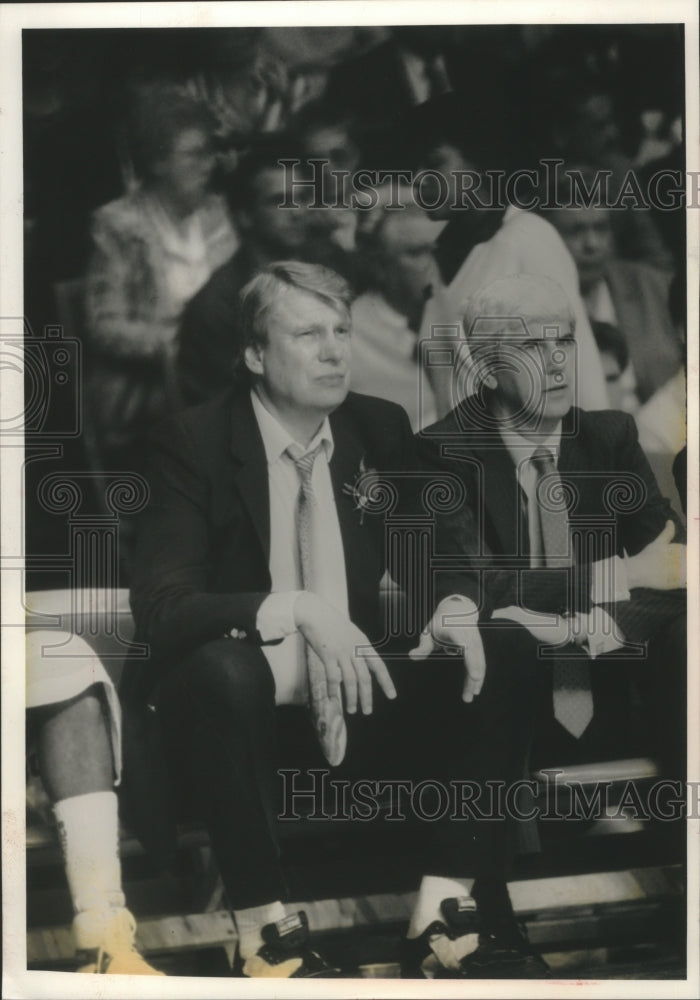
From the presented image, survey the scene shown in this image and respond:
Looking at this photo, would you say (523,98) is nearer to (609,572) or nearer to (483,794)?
(609,572)

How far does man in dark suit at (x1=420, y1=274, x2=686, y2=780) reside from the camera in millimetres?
2871

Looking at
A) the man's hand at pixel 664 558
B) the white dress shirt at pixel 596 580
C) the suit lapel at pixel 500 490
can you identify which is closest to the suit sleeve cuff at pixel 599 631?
the white dress shirt at pixel 596 580

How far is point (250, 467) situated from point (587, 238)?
1082 millimetres

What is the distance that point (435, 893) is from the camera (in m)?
2.88

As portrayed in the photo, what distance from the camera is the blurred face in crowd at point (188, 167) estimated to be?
9.43 ft

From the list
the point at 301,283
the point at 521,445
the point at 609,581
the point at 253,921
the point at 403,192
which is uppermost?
the point at 403,192

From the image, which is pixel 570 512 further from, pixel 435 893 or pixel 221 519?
pixel 435 893

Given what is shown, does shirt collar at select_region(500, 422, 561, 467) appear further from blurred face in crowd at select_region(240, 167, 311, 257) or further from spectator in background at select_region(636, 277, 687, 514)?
blurred face in crowd at select_region(240, 167, 311, 257)

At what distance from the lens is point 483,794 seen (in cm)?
288

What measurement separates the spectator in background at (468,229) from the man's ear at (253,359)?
1.47 feet

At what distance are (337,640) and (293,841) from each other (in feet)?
1.81

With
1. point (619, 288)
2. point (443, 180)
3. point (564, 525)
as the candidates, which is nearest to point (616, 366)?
point (619, 288)

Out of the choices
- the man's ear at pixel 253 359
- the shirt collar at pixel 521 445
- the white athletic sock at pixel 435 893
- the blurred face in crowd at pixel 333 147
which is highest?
the blurred face in crowd at pixel 333 147

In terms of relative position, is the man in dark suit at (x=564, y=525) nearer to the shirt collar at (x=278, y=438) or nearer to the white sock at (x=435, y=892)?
the shirt collar at (x=278, y=438)
